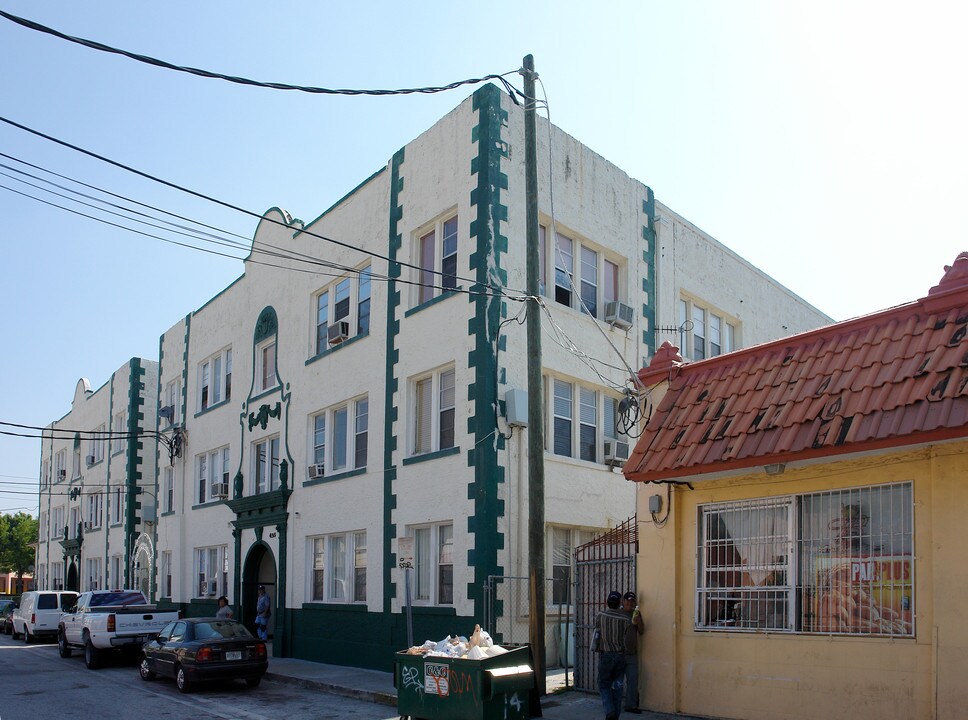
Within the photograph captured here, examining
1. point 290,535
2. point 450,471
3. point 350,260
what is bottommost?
point 290,535

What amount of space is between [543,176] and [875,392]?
9.96 metres

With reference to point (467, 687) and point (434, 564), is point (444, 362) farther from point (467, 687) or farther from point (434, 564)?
point (467, 687)

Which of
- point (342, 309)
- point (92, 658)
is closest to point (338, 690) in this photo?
point (92, 658)

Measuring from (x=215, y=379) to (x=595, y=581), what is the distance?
61.8 ft

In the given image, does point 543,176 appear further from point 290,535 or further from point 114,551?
point 114,551

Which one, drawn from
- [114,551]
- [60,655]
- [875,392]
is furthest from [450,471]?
[114,551]

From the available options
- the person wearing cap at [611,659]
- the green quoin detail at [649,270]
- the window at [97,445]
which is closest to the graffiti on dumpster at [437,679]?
the person wearing cap at [611,659]

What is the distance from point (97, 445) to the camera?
1678 inches

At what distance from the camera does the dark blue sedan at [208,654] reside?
16.9 metres

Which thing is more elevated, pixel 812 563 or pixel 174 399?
pixel 174 399

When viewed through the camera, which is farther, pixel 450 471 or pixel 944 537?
pixel 450 471

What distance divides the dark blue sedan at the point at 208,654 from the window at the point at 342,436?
4.56 metres

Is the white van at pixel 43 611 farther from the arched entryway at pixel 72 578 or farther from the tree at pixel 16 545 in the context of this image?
the tree at pixel 16 545

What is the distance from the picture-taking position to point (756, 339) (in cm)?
2472
